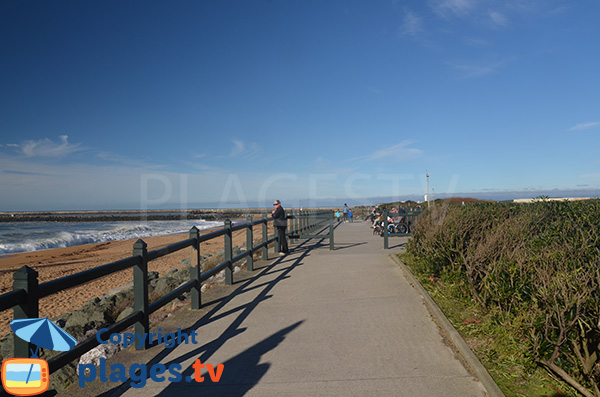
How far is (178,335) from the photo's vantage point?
5469 mm

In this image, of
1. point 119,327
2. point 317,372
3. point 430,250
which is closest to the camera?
point 317,372

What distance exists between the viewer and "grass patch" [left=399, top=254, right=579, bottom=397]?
3.72 metres

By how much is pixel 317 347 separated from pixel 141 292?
2228 millimetres

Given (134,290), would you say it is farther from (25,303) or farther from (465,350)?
(465,350)

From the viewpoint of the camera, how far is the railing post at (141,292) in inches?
195

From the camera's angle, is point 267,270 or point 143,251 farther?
point 267,270

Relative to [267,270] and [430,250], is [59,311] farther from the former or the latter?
[430,250]

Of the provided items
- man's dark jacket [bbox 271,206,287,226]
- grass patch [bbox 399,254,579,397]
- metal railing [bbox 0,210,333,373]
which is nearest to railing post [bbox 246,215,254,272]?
metal railing [bbox 0,210,333,373]

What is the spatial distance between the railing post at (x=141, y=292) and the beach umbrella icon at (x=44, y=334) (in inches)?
100

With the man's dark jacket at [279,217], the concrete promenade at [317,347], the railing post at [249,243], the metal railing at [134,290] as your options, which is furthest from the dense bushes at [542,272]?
the man's dark jacket at [279,217]

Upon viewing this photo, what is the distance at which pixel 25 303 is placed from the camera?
3154 millimetres

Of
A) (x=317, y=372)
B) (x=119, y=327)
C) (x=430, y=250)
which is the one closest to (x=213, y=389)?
(x=317, y=372)

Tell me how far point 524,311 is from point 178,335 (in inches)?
167

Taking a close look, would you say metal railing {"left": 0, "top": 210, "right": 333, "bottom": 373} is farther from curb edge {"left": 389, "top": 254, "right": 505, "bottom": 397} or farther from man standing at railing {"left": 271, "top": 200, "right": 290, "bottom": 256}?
curb edge {"left": 389, "top": 254, "right": 505, "bottom": 397}
